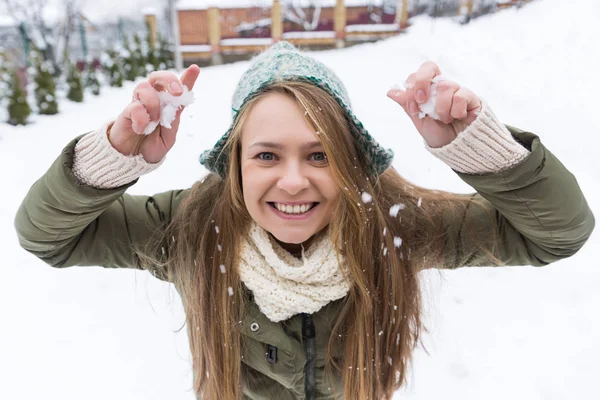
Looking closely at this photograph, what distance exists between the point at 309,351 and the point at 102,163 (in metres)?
0.86

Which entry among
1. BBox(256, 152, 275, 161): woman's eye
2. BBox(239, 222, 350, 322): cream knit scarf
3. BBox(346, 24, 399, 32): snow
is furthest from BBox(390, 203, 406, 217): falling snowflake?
BBox(346, 24, 399, 32): snow

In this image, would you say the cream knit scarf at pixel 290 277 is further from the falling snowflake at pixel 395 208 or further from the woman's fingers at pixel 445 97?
the woman's fingers at pixel 445 97

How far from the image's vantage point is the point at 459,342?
10.1 feet

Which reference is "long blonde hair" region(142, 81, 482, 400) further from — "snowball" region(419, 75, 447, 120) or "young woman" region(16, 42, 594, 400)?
"snowball" region(419, 75, 447, 120)

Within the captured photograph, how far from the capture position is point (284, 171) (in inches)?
45.9

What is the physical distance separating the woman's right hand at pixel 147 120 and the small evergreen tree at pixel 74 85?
1047 cm

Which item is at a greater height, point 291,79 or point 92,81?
point 291,79

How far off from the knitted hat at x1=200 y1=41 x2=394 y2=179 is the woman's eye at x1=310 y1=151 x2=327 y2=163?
153 mm

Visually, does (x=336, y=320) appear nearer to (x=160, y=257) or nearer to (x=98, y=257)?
(x=160, y=257)

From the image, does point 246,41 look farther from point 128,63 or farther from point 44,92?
point 44,92

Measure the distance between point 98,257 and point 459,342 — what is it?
2649 millimetres

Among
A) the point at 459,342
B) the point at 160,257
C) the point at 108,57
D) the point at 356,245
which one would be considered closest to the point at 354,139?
the point at 356,245

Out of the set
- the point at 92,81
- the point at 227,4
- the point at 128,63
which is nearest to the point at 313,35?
the point at 227,4

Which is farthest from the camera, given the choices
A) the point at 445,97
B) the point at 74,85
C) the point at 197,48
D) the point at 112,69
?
the point at 197,48
